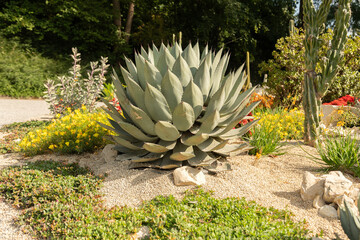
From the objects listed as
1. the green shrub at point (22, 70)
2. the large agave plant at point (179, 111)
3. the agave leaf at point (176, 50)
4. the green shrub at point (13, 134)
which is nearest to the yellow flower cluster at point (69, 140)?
the green shrub at point (13, 134)

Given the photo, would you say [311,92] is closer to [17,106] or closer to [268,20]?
[17,106]

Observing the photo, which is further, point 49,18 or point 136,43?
point 136,43

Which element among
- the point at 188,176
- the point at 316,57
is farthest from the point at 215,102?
the point at 316,57

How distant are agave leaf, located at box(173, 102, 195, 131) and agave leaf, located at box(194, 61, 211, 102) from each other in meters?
0.39

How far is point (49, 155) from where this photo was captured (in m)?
4.57

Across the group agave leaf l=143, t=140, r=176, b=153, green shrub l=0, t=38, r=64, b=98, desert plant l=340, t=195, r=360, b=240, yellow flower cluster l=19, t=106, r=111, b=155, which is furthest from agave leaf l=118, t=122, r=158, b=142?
green shrub l=0, t=38, r=64, b=98

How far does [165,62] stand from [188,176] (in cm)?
133

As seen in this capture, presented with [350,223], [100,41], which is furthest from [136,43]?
[350,223]

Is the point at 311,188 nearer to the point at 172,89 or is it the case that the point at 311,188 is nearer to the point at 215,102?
the point at 215,102

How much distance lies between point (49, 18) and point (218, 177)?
1638 centimetres

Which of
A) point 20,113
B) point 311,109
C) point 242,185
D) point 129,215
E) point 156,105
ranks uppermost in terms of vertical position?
point 156,105

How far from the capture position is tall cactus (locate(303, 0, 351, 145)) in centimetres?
446

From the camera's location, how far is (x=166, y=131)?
10.1 feet

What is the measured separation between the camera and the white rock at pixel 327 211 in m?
2.77
